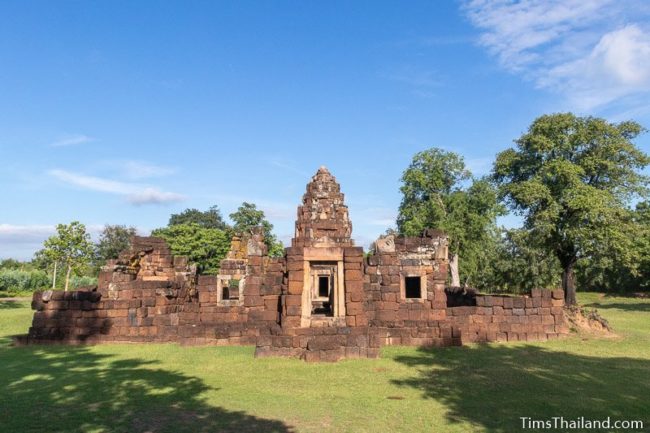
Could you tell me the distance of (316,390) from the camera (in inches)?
292

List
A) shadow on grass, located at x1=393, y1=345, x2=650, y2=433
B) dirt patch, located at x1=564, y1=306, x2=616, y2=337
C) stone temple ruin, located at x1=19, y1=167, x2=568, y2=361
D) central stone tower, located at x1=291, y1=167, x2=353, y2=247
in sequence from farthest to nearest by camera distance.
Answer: central stone tower, located at x1=291, y1=167, x2=353, y2=247 → dirt patch, located at x1=564, y1=306, x2=616, y2=337 → stone temple ruin, located at x1=19, y1=167, x2=568, y2=361 → shadow on grass, located at x1=393, y1=345, x2=650, y2=433

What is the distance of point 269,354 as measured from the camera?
10.4 m

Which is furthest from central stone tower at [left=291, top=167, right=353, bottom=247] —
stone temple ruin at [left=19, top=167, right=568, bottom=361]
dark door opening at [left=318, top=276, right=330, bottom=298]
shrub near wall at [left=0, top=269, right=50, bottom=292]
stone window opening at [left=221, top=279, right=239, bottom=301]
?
shrub near wall at [left=0, top=269, right=50, bottom=292]

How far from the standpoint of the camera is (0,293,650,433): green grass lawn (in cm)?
578

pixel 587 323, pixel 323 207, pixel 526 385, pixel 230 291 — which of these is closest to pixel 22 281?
pixel 230 291

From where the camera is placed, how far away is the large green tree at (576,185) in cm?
2242

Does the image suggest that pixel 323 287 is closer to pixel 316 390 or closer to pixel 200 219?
pixel 316 390

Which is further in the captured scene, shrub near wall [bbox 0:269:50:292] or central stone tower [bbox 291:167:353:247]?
shrub near wall [bbox 0:269:50:292]

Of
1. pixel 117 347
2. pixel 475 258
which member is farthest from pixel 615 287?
pixel 117 347

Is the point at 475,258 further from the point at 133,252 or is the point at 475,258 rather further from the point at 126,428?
the point at 126,428

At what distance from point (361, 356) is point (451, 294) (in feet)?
34.2

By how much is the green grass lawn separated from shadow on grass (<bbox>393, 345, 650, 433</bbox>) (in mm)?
20

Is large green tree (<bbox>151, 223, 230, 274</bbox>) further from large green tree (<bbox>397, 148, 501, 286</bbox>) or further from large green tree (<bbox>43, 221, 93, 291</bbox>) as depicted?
large green tree (<bbox>397, 148, 501, 286</bbox>)

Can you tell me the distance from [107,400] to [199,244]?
39683 mm
